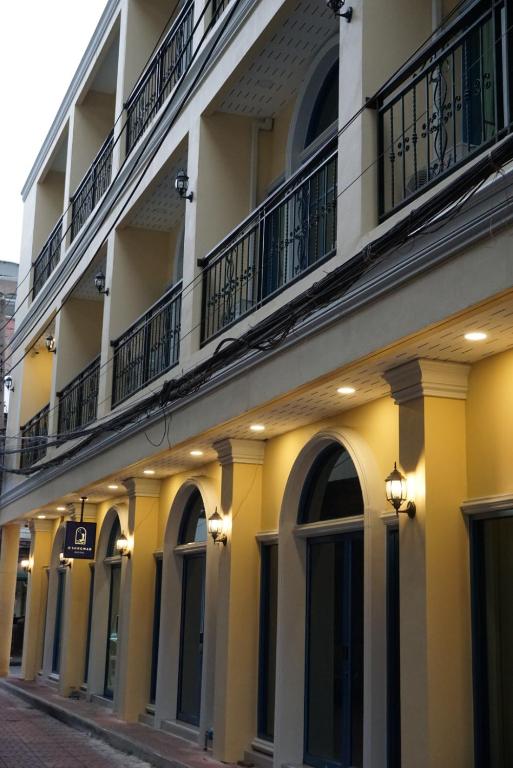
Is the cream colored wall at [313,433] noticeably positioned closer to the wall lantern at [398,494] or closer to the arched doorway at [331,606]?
the arched doorway at [331,606]

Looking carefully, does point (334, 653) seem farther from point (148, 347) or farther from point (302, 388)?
point (148, 347)

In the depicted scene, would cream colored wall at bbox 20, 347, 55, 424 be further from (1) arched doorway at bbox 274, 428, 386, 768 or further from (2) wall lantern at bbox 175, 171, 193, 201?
(1) arched doorway at bbox 274, 428, 386, 768

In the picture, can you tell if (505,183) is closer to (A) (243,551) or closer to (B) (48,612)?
(A) (243,551)

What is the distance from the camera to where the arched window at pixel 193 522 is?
44.9 feet

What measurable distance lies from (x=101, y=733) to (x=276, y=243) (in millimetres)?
7288

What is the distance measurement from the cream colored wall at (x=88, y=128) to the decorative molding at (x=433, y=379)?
13989mm

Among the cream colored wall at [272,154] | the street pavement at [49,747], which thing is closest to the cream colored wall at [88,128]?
the cream colored wall at [272,154]

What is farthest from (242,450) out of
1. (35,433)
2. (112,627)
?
(35,433)

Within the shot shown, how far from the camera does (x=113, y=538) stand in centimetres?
1794

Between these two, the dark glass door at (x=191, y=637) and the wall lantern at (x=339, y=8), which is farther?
the dark glass door at (x=191, y=637)

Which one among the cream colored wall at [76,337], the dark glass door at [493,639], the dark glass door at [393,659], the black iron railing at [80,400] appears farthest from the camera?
the cream colored wall at [76,337]

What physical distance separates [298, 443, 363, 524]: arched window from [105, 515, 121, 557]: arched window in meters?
7.89

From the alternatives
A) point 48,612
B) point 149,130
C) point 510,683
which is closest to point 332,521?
point 510,683

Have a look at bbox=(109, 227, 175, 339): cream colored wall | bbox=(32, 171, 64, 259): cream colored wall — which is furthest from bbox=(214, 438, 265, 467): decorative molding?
bbox=(32, 171, 64, 259): cream colored wall
